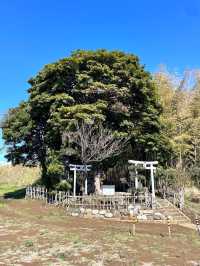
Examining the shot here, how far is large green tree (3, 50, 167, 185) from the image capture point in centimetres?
1852

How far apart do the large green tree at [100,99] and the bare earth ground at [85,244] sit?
19.8 ft

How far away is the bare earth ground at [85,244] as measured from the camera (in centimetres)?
793

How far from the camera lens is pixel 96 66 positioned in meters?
18.6

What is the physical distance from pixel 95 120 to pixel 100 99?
4.61 ft

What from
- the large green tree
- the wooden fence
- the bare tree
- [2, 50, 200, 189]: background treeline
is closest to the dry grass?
[2, 50, 200, 189]: background treeline

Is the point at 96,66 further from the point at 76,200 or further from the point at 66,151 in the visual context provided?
the point at 76,200

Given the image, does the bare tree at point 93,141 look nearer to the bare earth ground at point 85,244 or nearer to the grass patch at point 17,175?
the bare earth ground at point 85,244

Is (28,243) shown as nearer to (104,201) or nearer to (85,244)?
(85,244)

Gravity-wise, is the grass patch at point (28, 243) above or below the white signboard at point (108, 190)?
below

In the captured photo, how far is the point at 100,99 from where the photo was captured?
19.1m

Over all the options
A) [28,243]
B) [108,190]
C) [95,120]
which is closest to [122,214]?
[108,190]

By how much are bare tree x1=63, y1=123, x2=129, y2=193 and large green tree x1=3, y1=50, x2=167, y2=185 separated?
1.22 feet

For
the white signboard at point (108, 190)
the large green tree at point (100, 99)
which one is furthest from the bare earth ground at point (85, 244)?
the large green tree at point (100, 99)

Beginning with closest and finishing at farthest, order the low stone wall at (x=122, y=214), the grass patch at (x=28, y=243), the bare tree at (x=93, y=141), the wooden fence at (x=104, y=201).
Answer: the grass patch at (x=28, y=243), the low stone wall at (x=122, y=214), the wooden fence at (x=104, y=201), the bare tree at (x=93, y=141)
